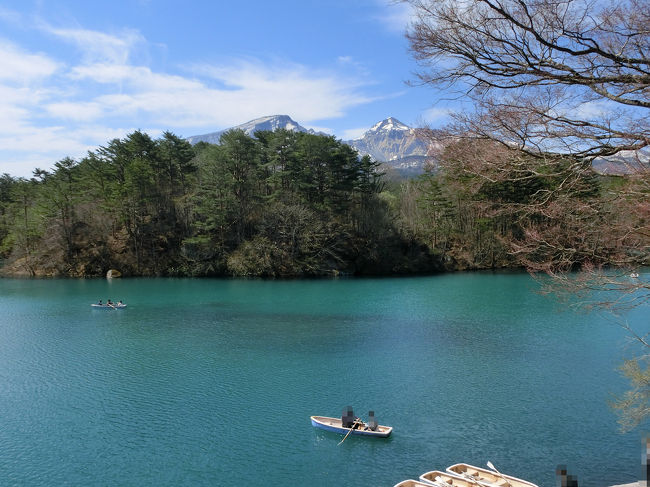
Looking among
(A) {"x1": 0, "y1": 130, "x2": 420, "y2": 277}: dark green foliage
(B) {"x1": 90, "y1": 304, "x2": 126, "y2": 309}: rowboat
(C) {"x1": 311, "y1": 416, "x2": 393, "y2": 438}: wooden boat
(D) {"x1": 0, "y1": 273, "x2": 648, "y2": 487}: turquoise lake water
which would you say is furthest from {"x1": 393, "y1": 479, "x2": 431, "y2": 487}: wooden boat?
(A) {"x1": 0, "y1": 130, "x2": 420, "y2": 277}: dark green foliage

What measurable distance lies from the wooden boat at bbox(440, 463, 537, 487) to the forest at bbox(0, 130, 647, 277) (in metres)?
35.9

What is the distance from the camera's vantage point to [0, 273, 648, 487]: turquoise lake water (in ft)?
34.1

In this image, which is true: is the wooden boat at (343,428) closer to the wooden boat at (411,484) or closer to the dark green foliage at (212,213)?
the wooden boat at (411,484)

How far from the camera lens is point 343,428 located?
11.6 m

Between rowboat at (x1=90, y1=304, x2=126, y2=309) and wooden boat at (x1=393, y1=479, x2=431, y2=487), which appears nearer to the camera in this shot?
wooden boat at (x1=393, y1=479, x2=431, y2=487)

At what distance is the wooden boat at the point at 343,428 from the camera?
11359 mm

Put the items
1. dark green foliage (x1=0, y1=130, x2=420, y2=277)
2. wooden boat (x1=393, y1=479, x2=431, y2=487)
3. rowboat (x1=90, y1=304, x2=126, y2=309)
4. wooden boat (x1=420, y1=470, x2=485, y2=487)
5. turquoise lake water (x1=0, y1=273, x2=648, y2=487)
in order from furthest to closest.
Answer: dark green foliage (x1=0, y1=130, x2=420, y2=277), rowboat (x1=90, y1=304, x2=126, y2=309), turquoise lake water (x1=0, y1=273, x2=648, y2=487), wooden boat (x1=420, y1=470, x2=485, y2=487), wooden boat (x1=393, y1=479, x2=431, y2=487)

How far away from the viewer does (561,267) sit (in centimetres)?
667

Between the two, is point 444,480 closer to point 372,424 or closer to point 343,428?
point 372,424

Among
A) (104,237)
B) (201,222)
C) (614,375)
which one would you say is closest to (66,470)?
(614,375)

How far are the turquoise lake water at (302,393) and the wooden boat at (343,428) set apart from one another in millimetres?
222

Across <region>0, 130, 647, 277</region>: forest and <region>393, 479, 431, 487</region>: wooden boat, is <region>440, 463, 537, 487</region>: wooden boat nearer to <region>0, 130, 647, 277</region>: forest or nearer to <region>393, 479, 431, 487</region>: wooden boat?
<region>393, 479, 431, 487</region>: wooden boat

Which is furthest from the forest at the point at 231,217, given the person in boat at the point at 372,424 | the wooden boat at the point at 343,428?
the person in boat at the point at 372,424

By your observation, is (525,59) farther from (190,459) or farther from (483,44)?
(190,459)
